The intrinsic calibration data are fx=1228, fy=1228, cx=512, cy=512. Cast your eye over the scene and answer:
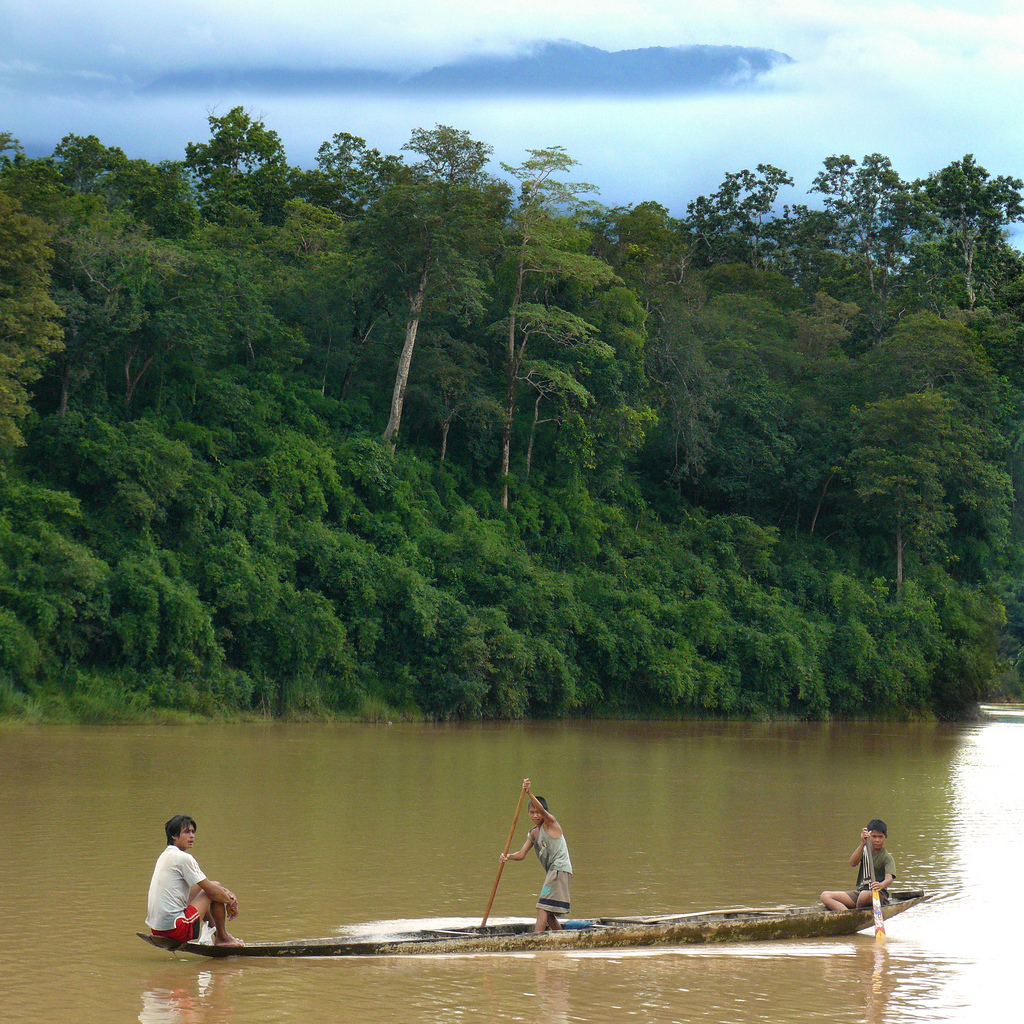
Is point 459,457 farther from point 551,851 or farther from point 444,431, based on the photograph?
point 551,851

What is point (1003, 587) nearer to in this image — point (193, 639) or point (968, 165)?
point (968, 165)

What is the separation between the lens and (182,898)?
331 inches

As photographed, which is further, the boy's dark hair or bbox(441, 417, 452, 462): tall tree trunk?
bbox(441, 417, 452, 462): tall tree trunk

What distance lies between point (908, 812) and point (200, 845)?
1037cm

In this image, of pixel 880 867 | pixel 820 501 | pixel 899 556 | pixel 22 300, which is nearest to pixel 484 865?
pixel 880 867

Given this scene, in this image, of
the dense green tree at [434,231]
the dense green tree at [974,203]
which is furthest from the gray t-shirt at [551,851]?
the dense green tree at [974,203]

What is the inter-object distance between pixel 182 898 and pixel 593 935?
3.00 meters

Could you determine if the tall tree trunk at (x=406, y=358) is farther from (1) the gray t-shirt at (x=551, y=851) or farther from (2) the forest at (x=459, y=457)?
(1) the gray t-shirt at (x=551, y=851)

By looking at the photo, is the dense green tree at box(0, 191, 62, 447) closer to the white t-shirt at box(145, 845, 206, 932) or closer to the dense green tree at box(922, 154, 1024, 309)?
the white t-shirt at box(145, 845, 206, 932)

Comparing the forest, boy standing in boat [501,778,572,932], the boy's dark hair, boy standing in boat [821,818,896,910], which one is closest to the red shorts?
the boy's dark hair

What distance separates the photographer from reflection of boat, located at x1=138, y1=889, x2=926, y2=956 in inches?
334

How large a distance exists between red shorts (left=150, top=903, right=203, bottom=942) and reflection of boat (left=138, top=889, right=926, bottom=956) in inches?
1.9

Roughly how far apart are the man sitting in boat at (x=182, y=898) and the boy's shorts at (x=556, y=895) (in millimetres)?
2414

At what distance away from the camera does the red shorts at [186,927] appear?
329 inches
